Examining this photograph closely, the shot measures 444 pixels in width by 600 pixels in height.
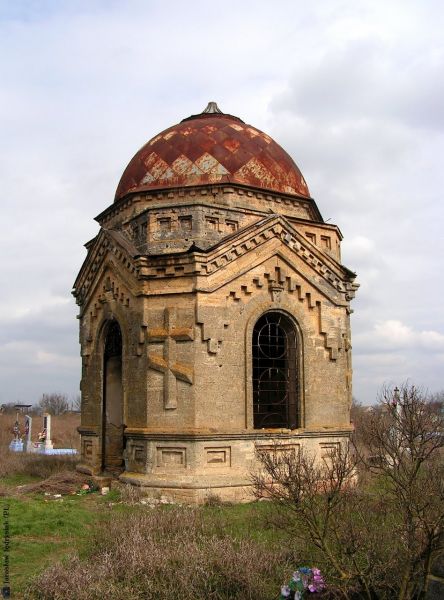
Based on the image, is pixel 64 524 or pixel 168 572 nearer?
pixel 168 572

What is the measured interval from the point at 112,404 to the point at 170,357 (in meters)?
3.91

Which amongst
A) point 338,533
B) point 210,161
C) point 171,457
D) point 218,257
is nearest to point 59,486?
point 171,457

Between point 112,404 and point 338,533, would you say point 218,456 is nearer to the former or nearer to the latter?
point 112,404

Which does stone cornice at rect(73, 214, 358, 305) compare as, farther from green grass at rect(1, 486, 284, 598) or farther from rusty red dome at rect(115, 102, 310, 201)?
green grass at rect(1, 486, 284, 598)

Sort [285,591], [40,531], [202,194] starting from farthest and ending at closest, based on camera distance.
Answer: [202,194] < [40,531] < [285,591]

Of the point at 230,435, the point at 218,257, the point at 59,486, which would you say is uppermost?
the point at 218,257

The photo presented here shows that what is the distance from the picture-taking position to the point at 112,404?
16.2 m

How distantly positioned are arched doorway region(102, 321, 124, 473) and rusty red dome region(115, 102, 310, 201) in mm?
3803

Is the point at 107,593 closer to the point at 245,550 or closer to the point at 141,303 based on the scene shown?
the point at 245,550

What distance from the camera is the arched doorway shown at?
610 inches

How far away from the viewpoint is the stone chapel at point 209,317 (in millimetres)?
12852

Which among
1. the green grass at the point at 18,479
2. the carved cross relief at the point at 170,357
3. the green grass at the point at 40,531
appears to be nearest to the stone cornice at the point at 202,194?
the carved cross relief at the point at 170,357

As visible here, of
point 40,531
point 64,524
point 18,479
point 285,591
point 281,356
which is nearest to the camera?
point 285,591

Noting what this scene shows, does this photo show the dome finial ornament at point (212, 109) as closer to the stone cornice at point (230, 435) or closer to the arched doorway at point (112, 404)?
the arched doorway at point (112, 404)
